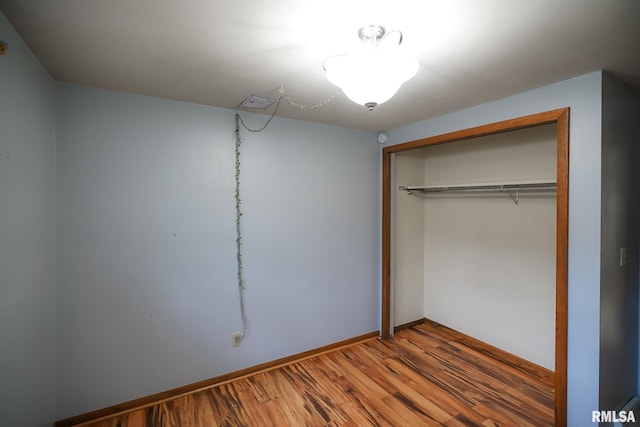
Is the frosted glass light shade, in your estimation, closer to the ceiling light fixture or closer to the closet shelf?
the ceiling light fixture

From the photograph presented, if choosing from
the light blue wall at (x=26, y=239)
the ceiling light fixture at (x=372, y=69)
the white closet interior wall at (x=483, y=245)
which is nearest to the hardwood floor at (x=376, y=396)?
the white closet interior wall at (x=483, y=245)

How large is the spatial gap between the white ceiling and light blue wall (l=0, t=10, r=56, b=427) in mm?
196

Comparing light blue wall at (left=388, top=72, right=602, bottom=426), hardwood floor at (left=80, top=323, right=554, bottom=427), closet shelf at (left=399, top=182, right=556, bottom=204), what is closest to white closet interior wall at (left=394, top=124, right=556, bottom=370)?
closet shelf at (left=399, top=182, right=556, bottom=204)

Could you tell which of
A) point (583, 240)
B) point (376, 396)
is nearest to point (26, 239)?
point (376, 396)

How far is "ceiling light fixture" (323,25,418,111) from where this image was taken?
114 centimetres

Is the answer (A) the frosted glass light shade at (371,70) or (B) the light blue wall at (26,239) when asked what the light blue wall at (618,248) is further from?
(B) the light blue wall at (26,239)

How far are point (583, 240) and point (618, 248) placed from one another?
393 mm

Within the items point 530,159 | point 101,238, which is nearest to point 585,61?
point 530,159

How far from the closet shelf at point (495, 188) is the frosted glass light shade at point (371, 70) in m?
1.87

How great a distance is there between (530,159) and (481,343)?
1.96 m

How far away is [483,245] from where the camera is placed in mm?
3096

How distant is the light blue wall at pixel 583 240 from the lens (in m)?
1.69

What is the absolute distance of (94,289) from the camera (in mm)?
1998

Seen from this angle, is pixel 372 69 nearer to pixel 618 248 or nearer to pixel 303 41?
pixel 303 41
